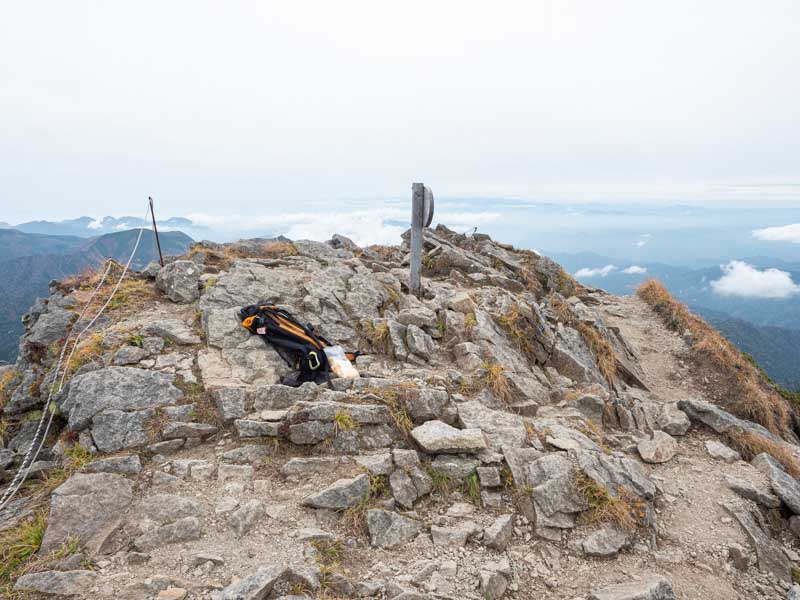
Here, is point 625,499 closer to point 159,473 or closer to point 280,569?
point 280,569

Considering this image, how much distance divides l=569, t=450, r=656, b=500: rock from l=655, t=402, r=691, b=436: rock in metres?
2.93

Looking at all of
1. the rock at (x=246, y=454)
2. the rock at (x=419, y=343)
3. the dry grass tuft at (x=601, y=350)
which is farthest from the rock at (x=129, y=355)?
the dry grass tuft at (x=601, y=350)

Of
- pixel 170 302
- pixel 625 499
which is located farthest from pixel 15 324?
pixel 625 499

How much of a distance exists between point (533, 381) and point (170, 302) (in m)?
9.31

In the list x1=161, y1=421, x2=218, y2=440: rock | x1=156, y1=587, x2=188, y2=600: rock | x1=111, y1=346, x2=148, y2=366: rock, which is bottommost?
x1=156, y1=587, x2=188, y2=600: rock

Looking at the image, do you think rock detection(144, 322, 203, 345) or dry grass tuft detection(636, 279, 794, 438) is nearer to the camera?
rock detection(144, 322, 203, 345)

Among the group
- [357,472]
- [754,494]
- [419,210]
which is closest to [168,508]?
[357,472]

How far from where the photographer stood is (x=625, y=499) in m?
5.96

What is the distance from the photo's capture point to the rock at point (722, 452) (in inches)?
315

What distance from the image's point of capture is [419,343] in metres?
9.66

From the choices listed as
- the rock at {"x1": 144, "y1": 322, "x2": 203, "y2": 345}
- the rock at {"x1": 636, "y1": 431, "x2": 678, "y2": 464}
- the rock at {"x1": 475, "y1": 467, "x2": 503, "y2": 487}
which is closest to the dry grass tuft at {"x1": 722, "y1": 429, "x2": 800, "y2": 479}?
the rock at {"x1": 636, "y1": 431, "x2": 678, "y2": 464}

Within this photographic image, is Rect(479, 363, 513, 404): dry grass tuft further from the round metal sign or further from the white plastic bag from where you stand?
the round metal sign

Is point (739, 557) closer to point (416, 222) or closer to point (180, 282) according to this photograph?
point (416, 222)

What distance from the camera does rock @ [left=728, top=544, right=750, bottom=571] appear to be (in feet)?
18.0
